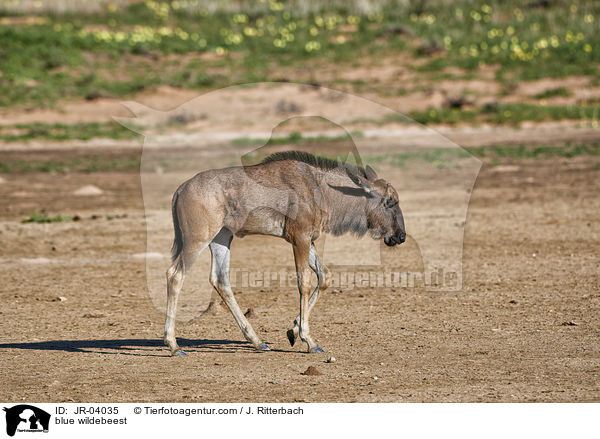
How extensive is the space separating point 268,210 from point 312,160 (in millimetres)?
784

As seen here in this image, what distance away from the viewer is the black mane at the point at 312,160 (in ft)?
Result: 28.3

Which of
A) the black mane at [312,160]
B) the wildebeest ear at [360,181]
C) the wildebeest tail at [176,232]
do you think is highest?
the black mane at [312,160]

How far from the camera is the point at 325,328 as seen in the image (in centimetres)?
945

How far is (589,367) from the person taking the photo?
7.70 metres

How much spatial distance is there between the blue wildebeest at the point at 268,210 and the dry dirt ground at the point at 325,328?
0.63 metres

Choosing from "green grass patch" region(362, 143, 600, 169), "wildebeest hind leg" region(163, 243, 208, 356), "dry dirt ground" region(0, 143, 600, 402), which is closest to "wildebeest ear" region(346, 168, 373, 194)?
"dry dirt ground" region(0, 143, 600, 402)

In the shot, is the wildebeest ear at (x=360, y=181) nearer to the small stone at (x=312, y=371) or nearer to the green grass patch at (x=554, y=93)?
the small stone at (x=312, y=371)

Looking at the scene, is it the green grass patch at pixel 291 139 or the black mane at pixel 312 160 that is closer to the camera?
the black mane at pixel 312 160

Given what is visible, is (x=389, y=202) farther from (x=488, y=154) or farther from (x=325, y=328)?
(x=488, y=154)

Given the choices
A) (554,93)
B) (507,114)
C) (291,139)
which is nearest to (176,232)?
(291,139)

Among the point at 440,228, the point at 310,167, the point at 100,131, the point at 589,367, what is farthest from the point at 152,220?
the point at 100,131

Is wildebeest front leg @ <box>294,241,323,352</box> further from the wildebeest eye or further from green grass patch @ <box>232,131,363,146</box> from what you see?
green grass patch @ <box>232,131,363,146</box>

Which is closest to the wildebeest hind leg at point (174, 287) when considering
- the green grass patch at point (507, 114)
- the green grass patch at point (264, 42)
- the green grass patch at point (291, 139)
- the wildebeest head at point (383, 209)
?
the wildebeest head at point (383, 209)

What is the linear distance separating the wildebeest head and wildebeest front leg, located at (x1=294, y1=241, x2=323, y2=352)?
0.91 meters
